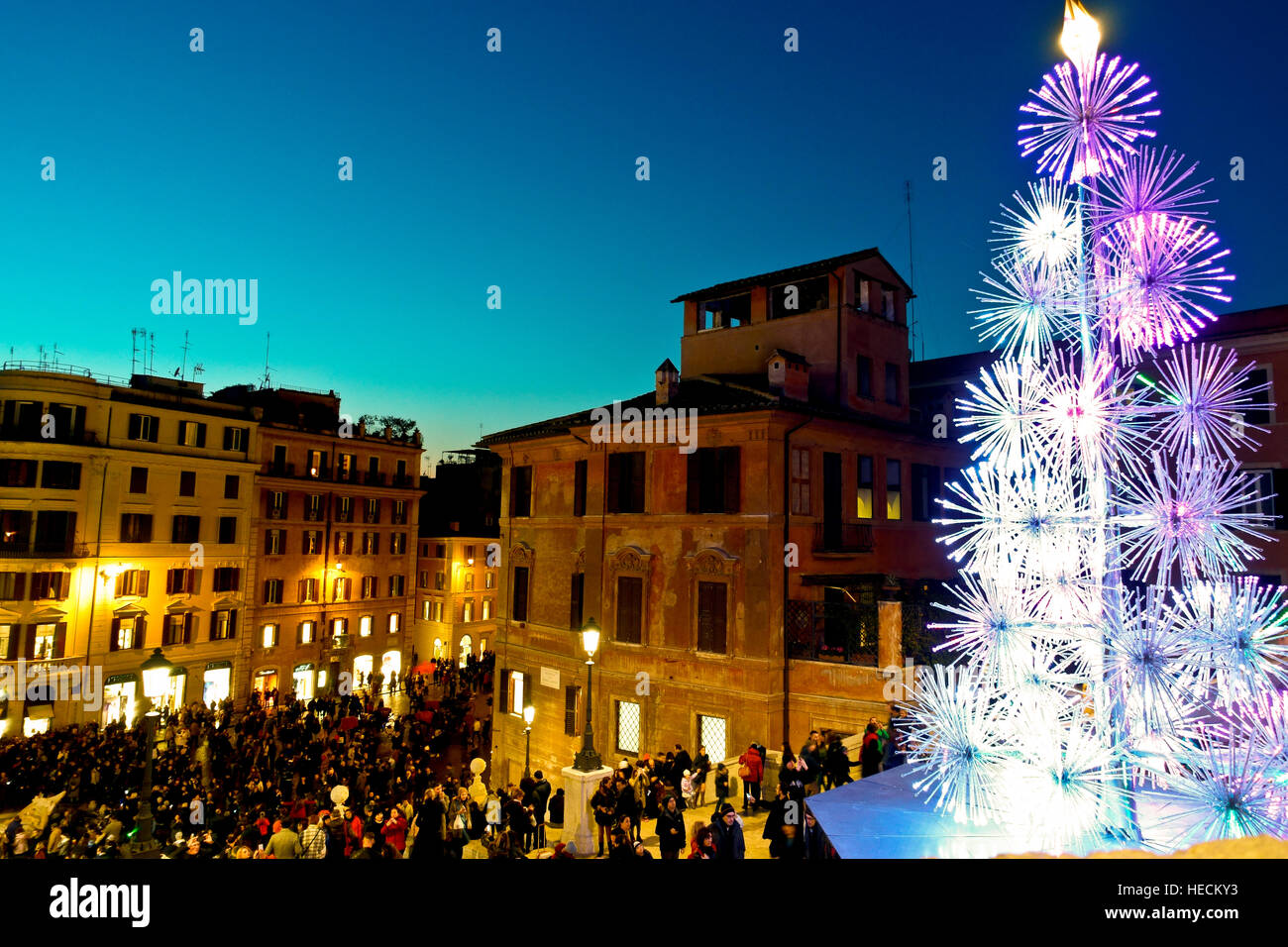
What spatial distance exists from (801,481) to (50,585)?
35018mm

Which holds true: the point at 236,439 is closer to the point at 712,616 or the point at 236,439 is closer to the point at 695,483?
the point at 695,483

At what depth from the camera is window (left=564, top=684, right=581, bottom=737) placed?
79.5ft

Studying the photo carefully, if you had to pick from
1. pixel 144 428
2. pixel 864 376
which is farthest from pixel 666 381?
pixel 144 428

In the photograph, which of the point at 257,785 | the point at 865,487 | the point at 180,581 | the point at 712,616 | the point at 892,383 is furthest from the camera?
the point at 180,581

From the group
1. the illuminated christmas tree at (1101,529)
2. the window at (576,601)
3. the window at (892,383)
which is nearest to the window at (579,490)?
the window at (576,601)

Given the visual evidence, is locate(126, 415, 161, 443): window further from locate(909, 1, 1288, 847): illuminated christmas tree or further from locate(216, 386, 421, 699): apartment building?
locate(909, 1, 1288, 847): illuminated christmas tree

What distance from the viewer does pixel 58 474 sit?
34531mm

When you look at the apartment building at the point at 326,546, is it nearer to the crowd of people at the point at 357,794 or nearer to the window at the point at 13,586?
the window at the point at 13,586

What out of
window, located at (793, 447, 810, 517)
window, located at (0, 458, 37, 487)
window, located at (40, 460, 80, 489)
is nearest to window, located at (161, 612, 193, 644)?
window, located at (40, 460, 80, 489)

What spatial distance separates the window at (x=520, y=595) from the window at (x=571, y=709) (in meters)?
3.50

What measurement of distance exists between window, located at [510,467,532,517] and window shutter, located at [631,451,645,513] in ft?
17.7
